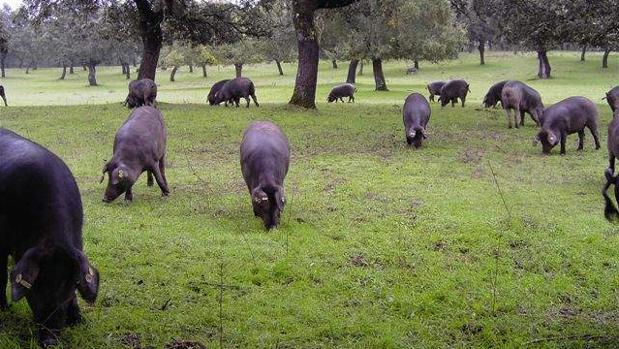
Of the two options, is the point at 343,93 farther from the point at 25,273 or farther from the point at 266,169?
the point at 25,273

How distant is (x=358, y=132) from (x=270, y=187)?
35.9ft

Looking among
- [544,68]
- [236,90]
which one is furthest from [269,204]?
[544,68]

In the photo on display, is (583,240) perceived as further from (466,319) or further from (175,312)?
(175,312)

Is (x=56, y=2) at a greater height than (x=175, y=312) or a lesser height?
greater

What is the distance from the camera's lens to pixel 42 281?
5.19 meters

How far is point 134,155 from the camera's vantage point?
11.0m

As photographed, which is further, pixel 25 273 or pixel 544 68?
pixel 544 68

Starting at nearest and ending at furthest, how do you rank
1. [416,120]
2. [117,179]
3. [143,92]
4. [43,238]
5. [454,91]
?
1. [43,238]
2. [117,179]
3. [416,120]
4. [143,92]
5. [454,91]

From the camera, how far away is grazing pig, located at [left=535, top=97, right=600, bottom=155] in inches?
638

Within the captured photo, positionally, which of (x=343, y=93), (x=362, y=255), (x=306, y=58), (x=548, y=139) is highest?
(x=306, y=58)

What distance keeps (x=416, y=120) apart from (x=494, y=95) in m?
10.4

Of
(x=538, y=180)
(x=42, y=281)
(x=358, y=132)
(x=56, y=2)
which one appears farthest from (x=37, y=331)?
(x=56, y=2)

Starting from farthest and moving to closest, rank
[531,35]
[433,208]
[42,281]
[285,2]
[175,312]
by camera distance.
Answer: [285,2] < [531,35] < [433,208] < [175,312] < [42,281]

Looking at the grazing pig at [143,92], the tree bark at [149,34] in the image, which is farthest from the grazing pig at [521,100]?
the tree bark at [149,34]
